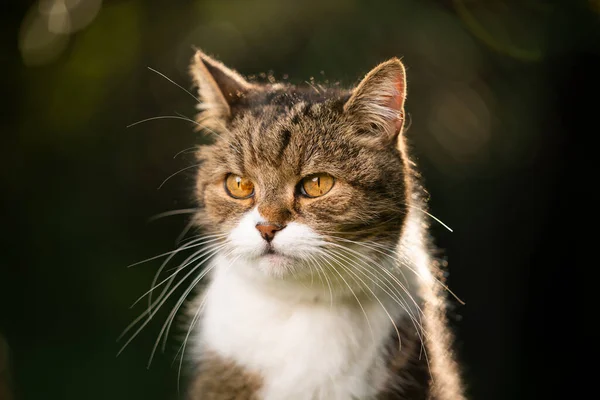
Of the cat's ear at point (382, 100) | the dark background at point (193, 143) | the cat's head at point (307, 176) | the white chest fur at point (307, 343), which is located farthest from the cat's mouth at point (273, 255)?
the dark background at point (193, 143)

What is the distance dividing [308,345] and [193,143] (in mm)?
1406

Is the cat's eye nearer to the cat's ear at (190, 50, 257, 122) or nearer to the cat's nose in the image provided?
the cat's nose

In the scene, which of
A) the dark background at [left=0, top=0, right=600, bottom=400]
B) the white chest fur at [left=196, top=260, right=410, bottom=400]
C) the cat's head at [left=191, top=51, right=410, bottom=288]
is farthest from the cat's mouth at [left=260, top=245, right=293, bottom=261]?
the dark background at [left=0, top=0, right=600, bottom=400]

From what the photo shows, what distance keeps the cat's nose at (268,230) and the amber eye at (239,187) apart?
0.52 feet

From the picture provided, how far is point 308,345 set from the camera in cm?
151

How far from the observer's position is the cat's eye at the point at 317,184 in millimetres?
1521

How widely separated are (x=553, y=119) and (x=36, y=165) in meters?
2.31

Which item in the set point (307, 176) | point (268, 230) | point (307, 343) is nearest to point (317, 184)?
point (307, 176)

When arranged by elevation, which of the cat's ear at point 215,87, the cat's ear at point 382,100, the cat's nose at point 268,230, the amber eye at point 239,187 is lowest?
the cat's nose at point 268,230

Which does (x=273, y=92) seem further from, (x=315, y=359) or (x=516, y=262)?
(x=516, y=262)

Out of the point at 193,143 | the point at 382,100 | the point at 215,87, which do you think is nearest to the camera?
the point at 382,100

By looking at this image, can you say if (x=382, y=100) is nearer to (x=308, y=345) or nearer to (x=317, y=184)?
(x=317, y=184)

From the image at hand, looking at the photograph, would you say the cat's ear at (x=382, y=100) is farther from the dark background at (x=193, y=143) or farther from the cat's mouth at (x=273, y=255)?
the dark background at (x=193, y=143)

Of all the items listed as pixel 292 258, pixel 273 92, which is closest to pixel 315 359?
pixel 292 258
